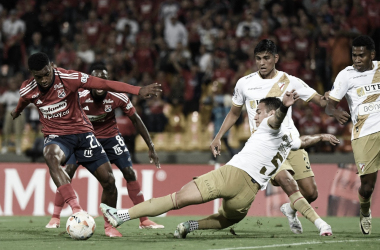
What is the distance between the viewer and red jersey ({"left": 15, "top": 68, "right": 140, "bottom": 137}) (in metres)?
7.62

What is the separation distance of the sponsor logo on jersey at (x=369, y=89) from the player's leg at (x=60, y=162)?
12.5ft

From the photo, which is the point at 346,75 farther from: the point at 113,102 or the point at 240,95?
the point at 113,102

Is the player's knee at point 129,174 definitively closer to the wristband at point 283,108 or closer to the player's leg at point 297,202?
the player's leg at point 297,202

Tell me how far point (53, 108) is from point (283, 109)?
9.97 feet

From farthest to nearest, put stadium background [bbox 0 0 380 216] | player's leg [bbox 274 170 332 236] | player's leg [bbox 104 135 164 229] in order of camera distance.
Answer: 1. stadium background [bbox 0 0 380 216]
2. player's leg [bbox 104 135 164 229]
3. player's leg [bbox 274 170 332 236]

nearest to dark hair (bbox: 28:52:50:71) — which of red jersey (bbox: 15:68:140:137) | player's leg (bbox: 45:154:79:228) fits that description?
red jersey (bbox: 15:68:140:137)

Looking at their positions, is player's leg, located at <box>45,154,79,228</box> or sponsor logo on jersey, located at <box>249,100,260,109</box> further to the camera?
player's leg, located at <box>45,154,79,228</box>

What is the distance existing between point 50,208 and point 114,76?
5.00 metres

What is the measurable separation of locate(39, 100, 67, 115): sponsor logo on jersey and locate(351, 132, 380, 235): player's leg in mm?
3913

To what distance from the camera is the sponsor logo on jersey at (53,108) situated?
303 inches

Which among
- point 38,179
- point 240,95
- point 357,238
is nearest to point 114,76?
point 38,179

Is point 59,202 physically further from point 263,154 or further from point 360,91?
point 360,91

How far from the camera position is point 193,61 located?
17.2 meters

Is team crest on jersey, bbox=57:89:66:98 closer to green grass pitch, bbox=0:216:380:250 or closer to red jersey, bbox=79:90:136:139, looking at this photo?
red jersey, bbox=79:90:136:139
